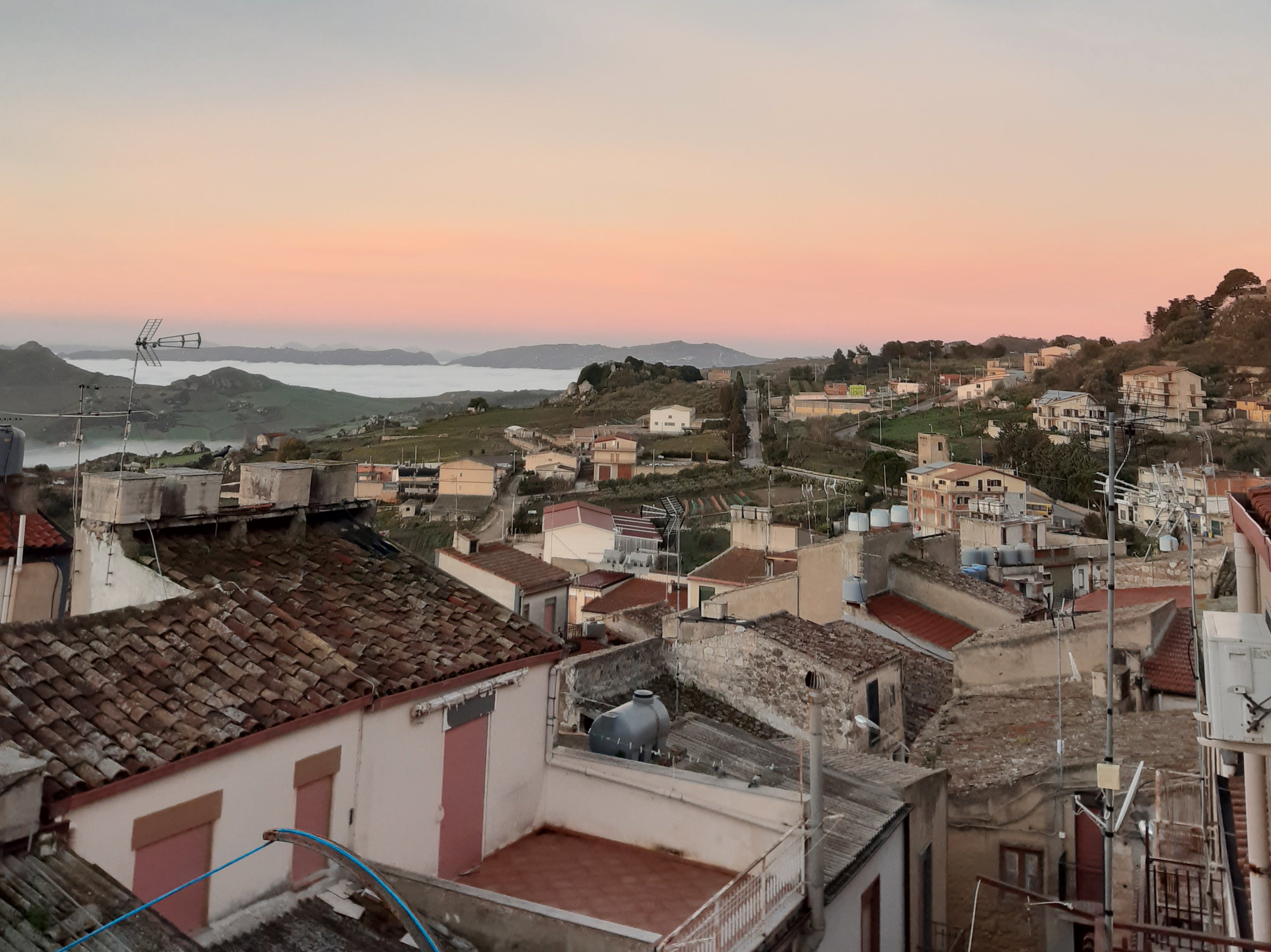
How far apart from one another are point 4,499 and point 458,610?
4739 mm

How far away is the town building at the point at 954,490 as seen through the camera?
61000 mm

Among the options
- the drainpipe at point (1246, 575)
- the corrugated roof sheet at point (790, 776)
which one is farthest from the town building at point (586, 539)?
the drainpipe at point (1246, 575)

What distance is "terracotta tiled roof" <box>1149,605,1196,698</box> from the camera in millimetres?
14938

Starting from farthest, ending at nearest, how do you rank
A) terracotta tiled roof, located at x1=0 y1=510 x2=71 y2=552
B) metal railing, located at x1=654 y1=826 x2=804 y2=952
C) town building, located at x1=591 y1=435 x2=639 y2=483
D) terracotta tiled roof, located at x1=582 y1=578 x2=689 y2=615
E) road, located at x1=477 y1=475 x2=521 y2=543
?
town building, located at x1=591 y1=435 x2=639 y2=483
road, located at x1=477 y1=475 x2=521 y2=543
terracotta tiled roof, located at x1=582 y1=578 x2=689 y2=615
terracotta tiled roof, located at x1=0 y1=510 x2=71 y2=552
metal railing, located at x1=654 y1=826 x2=804 y2=952

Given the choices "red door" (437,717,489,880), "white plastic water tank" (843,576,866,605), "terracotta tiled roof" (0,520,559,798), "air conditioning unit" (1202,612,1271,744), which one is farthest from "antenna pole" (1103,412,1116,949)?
"white plastic water tank" (843,576,866,605)

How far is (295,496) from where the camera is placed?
9.15 meters

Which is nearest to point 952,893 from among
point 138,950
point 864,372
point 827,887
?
point 827,887

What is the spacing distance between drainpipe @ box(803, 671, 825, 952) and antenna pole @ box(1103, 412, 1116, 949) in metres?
1.97

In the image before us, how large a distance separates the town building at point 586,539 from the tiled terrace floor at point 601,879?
39.7 meters

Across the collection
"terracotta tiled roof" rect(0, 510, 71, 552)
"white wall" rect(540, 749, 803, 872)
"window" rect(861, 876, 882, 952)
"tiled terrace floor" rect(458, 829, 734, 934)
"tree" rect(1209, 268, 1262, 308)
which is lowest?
"window" rect(861, 876, 882, 952)

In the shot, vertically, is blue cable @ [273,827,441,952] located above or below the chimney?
above

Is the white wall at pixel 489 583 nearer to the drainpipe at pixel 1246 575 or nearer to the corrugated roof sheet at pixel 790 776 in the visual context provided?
the corrugated roof sheet at pixel 790 776

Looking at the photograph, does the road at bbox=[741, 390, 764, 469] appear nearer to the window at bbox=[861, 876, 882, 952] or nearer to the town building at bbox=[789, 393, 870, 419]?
the town building at bbox=[789, 393, 870, 419]

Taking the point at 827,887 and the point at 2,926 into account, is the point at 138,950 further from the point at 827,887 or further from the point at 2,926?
the point at 827,887
